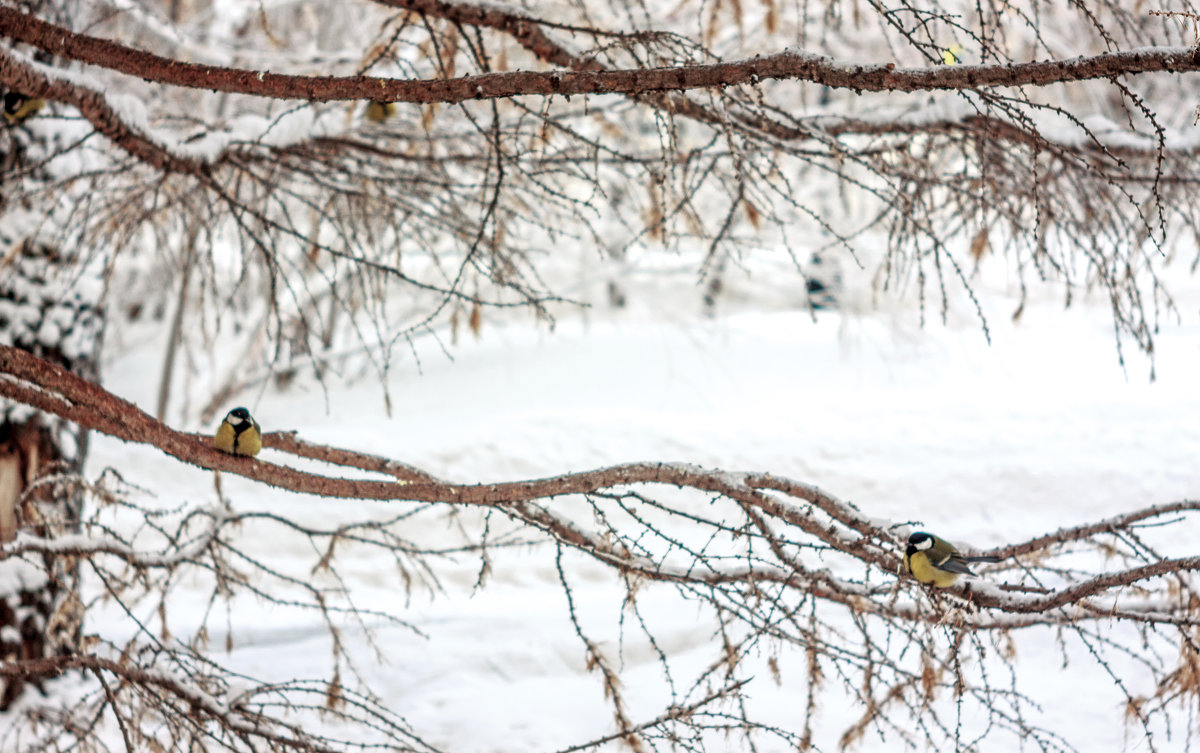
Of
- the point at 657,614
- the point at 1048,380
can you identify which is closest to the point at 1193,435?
the point at 1048,380

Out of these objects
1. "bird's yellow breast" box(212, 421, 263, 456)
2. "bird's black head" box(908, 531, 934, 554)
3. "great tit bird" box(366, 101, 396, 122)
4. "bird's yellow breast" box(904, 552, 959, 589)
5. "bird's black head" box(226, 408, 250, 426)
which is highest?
"great tit bird" box(366, 101, 396, 122)

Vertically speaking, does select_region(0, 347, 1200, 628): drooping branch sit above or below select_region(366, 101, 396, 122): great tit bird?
below

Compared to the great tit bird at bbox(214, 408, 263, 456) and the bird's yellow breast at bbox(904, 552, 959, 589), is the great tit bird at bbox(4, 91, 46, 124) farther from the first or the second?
the bird's yellow breast at bbox(904, 552, 959, 589)

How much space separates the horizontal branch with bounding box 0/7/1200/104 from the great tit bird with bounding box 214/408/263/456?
709mm

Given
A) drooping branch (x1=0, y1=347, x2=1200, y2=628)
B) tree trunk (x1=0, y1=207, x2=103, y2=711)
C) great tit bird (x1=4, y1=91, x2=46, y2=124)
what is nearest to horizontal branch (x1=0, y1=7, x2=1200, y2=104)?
drooping branch (x1=0, y1=347, x2=1200, y2=628)

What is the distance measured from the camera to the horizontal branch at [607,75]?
1311 millimetres

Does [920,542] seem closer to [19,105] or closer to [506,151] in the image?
[506,151]

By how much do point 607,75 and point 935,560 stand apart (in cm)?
115

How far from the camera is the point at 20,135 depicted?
3.73 m

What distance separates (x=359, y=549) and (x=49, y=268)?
8.51 ft

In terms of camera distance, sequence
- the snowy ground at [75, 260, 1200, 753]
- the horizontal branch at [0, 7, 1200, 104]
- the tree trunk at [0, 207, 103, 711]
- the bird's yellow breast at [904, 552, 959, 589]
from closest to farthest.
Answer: the horizontal branch at [0, 7, 1200, 104]
the bird's yellow breast at [904, 552, 959, 589]
the tree trunk at [0, 207, 103, 711]
the snowy ground at [75, 260, 1200, 753]

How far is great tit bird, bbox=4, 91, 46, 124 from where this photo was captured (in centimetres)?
277

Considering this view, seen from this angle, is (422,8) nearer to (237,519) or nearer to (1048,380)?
(237,519)

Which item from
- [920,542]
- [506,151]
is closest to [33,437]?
[506,151]
